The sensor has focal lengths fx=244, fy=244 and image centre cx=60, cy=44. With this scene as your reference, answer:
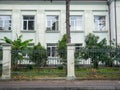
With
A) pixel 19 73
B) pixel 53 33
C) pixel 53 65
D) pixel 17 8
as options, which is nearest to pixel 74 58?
pixel 53 65

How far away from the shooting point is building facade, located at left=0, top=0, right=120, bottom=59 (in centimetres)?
3002

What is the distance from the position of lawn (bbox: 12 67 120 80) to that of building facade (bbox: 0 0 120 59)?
13344 mm

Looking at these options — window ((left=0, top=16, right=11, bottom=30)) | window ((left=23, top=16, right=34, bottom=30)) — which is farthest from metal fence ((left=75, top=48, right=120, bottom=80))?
window ((left=0, top=16, right=11, bottom=30))

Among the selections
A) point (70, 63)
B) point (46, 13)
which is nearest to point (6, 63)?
point (70, 63)

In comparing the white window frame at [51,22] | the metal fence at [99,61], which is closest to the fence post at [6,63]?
the metal fence at [99,61]

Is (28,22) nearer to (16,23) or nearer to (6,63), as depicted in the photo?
(16,23)

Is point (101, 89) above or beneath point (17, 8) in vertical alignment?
beneath

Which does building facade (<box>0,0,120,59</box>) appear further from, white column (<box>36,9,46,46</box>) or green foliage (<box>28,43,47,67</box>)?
green foliage (<box>28,43,47,67</box>)

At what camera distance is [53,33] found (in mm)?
30156

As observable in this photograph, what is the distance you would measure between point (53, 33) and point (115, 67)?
14669 millimetres

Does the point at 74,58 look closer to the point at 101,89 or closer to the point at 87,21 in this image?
the point at 101,89

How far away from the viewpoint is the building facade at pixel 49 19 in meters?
30.0

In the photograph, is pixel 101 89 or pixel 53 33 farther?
pixel 53 33

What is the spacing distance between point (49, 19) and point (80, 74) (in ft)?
51.1
